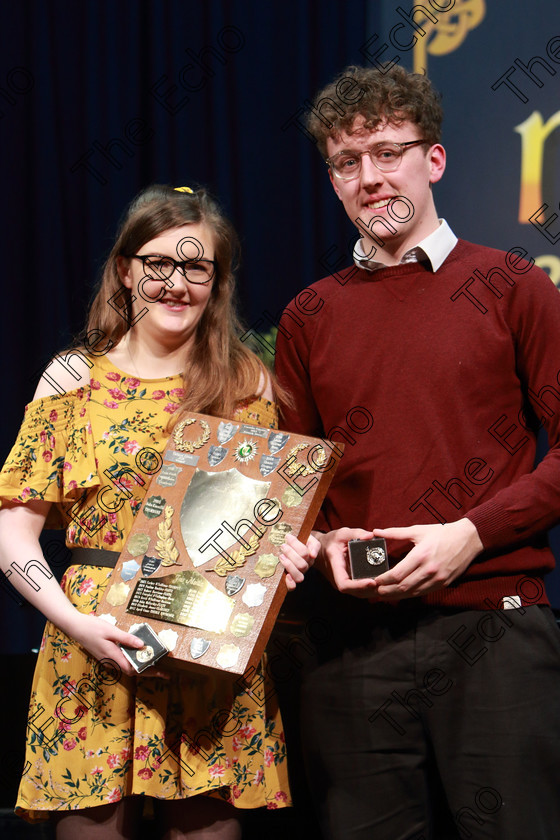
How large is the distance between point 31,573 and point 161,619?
0.28 metres

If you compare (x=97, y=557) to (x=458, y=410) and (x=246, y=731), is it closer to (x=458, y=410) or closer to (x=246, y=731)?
(x=246, y=731)

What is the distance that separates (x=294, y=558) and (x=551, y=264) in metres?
1.39

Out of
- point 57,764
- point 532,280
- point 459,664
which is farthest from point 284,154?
point 57,764

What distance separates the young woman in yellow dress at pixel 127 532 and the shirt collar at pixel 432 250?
35 cm

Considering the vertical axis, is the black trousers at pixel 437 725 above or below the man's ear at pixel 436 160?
below

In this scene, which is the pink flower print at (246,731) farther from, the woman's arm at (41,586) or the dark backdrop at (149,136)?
the dark backdrop at (149,136)

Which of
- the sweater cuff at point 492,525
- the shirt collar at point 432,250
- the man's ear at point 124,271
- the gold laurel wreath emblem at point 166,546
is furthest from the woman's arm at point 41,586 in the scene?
the shirt collar at point 432,250

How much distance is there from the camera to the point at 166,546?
1.54 metres

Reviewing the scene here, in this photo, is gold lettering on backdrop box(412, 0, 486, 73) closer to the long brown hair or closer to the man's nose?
Answer: the man's nose

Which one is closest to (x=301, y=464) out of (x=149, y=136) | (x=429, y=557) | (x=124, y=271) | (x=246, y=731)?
(x=429, y=557)

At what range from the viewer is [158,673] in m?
1.49

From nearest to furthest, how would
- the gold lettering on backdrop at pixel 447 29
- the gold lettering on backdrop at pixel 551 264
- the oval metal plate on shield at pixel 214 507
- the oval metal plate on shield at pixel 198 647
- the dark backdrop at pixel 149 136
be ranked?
the oval metal plate on shield at pixel 198 647
the oval metal plate on shield at pixel 214 507
the gold lettering on backdrop at pixel 551 264
the gold lettering on backdrop at pixel 447 29
the dark backdrop at pixel 149 136

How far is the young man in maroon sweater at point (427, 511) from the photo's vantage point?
59.0 inches

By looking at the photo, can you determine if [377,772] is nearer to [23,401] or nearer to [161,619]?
[161,619]
